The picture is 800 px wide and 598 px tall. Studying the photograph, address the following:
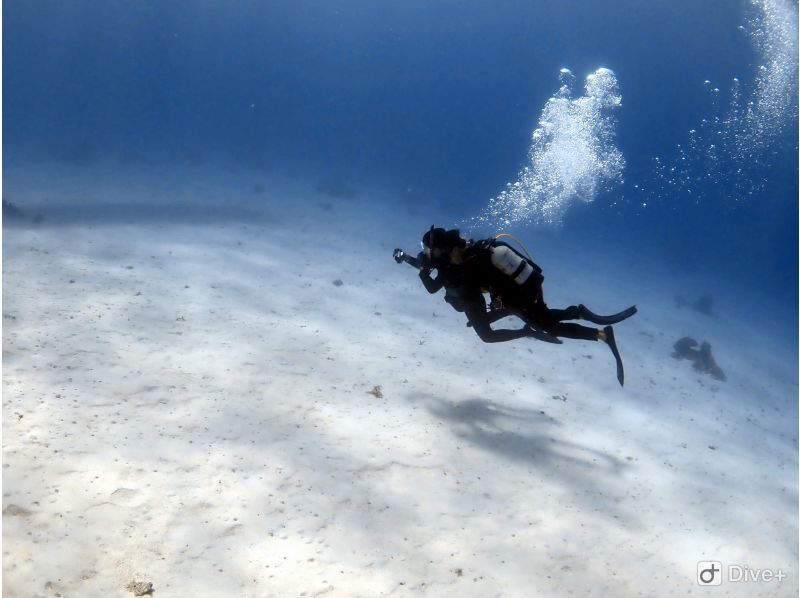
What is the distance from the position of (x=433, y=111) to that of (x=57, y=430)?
108 metres

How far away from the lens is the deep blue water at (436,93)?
51000 millimetres

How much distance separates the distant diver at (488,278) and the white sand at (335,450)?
133cm

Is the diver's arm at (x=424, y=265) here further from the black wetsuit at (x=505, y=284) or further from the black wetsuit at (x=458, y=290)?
the black wetsuit at (x=505, y=284)

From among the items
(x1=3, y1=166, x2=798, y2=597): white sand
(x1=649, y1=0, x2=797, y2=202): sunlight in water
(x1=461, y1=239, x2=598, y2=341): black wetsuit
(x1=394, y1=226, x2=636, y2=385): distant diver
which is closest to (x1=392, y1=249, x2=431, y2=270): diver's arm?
(x1=394, y1=226, x2=636, y2=385): distant diver

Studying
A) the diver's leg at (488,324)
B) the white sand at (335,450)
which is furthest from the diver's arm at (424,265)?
the white sand at (335,450)

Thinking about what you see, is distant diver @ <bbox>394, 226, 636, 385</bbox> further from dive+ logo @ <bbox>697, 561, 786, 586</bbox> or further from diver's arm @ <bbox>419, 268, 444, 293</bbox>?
dive+ logo @ <bbox>697, 561, 786, 586</bbox>

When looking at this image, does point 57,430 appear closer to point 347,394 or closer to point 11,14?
point 347,394

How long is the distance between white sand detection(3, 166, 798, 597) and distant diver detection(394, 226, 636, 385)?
1328 mm

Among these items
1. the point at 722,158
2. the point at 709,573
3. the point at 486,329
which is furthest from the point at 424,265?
the point at 722,158

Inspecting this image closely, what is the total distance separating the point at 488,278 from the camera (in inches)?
201

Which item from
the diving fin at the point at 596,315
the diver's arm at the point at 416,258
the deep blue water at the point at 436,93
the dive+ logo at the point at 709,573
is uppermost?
the deep blue water at the point at 436,93

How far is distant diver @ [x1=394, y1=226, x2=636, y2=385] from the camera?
4992 mm

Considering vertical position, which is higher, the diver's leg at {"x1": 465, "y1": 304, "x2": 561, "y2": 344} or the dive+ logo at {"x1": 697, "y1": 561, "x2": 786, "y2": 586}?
the diver's leg at {"x1": 465, "y1": 304, "x2": 561, "y2": 344}

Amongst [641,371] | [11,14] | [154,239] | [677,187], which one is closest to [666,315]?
[641,371]
